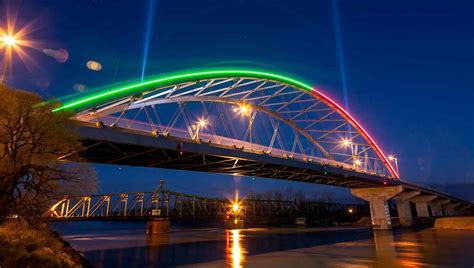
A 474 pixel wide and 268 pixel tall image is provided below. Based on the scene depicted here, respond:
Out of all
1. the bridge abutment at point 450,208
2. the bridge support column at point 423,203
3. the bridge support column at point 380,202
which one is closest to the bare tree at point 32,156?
the bridge support column at point 380,202

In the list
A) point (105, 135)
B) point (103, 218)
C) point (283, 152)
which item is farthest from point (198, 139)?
point (103, 218)

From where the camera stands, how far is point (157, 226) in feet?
168

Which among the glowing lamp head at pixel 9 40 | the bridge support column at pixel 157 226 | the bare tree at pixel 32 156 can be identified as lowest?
the bridge support column at pixel 157 226

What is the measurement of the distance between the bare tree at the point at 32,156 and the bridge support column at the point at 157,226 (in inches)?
1459

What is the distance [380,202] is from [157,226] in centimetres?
4535

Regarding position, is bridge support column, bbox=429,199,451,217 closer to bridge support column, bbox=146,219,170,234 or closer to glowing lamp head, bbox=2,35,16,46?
bridge support column, bbox=146,219,170,234

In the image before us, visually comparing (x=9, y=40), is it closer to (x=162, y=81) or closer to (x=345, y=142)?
(x=162, y=81)

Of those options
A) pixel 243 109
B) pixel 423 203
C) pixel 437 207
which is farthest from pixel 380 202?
pixel 437 207

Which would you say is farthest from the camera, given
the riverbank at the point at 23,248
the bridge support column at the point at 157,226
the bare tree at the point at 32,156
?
the bridge support column at the point at 157,226

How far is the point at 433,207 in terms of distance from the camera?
95.1m

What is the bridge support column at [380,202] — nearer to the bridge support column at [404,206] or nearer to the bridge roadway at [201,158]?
the bridge roadway at [201,158]

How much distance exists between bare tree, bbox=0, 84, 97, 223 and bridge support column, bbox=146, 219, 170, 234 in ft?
122

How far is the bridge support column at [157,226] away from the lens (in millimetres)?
50412

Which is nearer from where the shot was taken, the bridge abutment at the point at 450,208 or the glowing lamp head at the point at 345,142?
the glowing lamp head at the point at 345,142
